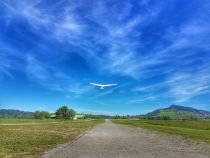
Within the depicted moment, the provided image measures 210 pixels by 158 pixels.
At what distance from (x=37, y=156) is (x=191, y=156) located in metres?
8.18

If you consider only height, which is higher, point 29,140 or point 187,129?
point 187,129

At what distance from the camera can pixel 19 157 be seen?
17.7m

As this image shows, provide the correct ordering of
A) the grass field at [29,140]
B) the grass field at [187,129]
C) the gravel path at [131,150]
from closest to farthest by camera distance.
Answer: the gravel path at [131,150], the grass field at [29,140], the grass field at [187,129]

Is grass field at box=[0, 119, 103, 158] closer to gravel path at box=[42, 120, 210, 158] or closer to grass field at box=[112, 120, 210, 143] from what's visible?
gravel path at box=[42, 120, 210, 158]

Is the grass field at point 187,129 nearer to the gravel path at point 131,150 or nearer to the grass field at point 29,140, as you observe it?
the gravel path at point 131,150

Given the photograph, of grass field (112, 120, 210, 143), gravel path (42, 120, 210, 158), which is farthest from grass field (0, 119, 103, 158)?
grass field (112, 120, 210, 143)

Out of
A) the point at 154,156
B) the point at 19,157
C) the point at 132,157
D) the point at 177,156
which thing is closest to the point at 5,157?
the point at 19,157

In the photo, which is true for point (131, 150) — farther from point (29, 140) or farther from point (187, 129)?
point (187, 129)

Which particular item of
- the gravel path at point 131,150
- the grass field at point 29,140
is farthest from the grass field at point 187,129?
the grass field at point 29,140

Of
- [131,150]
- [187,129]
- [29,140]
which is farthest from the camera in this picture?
[187,129]

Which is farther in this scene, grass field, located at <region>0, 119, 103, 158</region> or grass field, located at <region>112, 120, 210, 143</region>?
grass field, located at <region>112, 120, 210, 143</region>

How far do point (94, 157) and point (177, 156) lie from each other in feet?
14.7

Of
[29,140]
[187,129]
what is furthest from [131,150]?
[187,129]

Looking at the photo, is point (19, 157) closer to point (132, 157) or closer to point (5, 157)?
point (5, 157)
